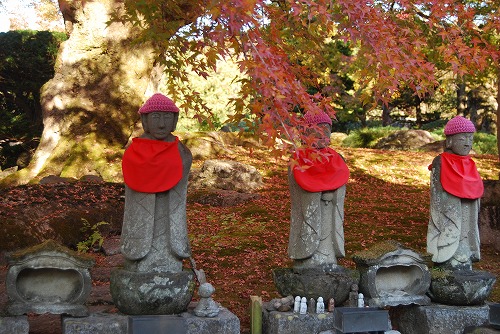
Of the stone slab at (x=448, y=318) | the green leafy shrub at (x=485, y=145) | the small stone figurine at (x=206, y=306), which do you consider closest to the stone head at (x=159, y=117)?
the small stone figurine at (x=206, y=306)

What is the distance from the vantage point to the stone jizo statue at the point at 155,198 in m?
5.41

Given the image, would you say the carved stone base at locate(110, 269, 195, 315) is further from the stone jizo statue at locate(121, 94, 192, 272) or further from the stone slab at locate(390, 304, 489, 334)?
the stone slab at locate(390, 304, 489, 334)

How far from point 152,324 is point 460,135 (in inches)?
140

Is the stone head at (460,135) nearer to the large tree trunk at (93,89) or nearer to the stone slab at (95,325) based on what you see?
the stone slab at (95,325)

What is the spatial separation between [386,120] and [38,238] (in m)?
20.9

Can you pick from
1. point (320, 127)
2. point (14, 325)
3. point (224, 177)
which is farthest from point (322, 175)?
point (224, 177)

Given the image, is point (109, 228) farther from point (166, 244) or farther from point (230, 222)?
point (166, 244)

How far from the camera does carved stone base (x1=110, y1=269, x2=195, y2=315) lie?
17.0 ft

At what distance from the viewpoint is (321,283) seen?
5695mm

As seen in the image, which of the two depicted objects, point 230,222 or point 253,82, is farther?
point 230,222

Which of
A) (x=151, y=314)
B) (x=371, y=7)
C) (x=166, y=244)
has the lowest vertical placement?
(x=151, y=314)

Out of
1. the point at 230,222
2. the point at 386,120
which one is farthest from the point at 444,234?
the point at 386,120

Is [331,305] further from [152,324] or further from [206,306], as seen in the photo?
[152,324]

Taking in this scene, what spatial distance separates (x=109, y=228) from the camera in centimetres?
953
